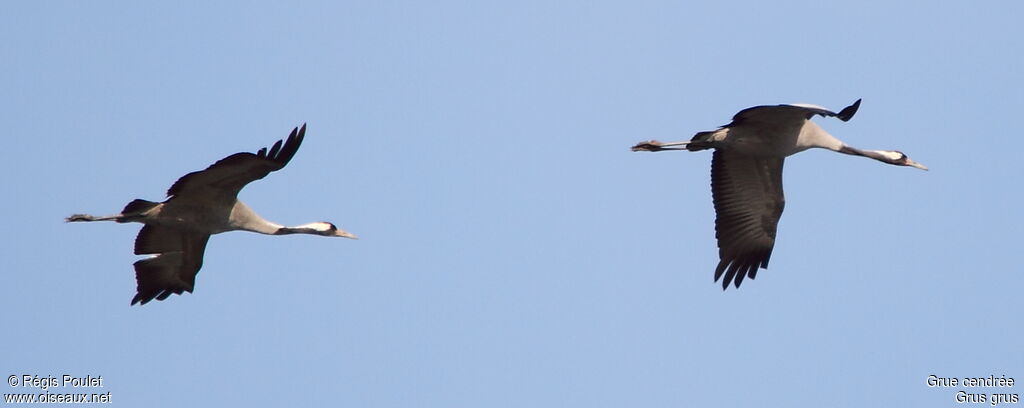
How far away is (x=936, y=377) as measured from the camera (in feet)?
44.9

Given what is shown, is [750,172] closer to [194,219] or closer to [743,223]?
[743,223]

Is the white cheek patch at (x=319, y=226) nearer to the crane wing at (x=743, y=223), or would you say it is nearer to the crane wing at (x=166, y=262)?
the crane wing at (x=166, y=262)

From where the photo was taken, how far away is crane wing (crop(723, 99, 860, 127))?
43.2 ft

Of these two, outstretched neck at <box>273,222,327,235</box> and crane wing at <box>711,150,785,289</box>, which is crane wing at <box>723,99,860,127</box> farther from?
outstretched neck at <box>273,222,327,235</box>

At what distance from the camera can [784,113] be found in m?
14.0

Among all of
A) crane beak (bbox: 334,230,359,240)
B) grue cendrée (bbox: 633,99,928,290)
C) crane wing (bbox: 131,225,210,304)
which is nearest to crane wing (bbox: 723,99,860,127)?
grue cendrée (bbox: 633,99,928,290)

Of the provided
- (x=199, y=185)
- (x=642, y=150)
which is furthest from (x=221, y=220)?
(x=642, y=150)

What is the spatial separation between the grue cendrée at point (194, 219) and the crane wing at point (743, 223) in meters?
3.98

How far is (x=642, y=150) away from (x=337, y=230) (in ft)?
10.7

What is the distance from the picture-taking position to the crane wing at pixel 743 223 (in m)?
15.5

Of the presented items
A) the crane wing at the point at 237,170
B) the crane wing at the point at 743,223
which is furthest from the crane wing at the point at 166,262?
the crane wing at the point at 743,223

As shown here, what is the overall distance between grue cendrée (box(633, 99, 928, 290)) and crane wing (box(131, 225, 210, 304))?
4.60 meters

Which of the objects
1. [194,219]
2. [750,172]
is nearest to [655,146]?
[750,172]

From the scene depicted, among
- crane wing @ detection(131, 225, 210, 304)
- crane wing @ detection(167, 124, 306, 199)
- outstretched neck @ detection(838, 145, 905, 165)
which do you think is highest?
outstretched neck @ detection(838, 145, 905, 165)
